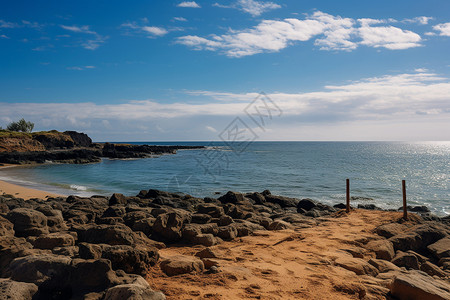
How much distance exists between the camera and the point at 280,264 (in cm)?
688

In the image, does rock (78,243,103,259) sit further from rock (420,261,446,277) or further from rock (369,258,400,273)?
rock (420,261,446,277)

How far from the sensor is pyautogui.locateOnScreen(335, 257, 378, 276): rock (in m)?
6.80

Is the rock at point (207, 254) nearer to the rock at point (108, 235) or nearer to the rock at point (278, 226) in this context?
the rock at point (108, 235)

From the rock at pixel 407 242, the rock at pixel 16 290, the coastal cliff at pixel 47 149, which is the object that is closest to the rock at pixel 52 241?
the rock at pixel 16 290

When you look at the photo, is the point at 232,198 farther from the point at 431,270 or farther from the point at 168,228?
the point at 431,270

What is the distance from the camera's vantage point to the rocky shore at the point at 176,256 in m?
4.52

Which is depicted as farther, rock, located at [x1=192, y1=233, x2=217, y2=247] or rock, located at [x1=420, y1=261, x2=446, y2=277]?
rock, located at [x1=192, y1=233, x2=217, y2=247]

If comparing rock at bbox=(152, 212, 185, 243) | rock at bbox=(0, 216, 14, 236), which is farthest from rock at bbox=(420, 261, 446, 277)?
rock at bbox=(0, 216, 14, 236)

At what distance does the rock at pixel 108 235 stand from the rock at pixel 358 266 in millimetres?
4807

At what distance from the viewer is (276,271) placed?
20.9 ft

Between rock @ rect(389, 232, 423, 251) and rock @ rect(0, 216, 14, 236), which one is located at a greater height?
rock @ rect(0, 216, 14, 236)

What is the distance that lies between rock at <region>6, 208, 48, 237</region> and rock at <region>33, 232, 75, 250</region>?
97 cm

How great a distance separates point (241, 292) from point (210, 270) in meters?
0.99

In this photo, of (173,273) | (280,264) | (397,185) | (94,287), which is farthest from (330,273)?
(397,185)
